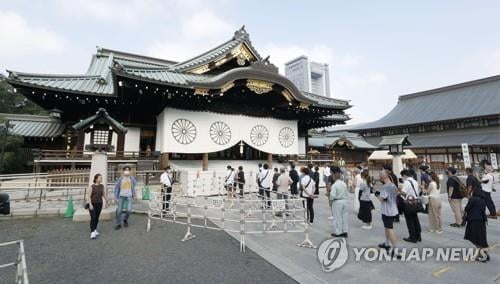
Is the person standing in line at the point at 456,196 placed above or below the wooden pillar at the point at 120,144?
below

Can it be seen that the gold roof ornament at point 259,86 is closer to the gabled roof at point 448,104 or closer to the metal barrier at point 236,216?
the metal barrier at point 236,216

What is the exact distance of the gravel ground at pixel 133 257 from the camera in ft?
12.2

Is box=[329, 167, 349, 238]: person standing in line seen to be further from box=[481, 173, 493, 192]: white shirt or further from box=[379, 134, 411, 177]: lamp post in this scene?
box=[379, 134, 411, 177]: lamp post

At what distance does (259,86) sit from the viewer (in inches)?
506

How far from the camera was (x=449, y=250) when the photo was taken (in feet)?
15.4

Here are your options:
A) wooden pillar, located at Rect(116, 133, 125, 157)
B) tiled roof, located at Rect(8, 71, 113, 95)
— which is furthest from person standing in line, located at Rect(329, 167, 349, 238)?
tiled roof, located at Rect(8, 71, 113, 95)

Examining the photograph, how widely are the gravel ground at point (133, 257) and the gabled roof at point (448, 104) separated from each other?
3189 centimetres

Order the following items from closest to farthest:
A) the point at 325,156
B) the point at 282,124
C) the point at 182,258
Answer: the point at 182,258 → the point at 282,124 → the point at 325,156

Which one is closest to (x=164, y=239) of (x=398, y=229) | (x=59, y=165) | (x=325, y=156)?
(x=398, y=229)

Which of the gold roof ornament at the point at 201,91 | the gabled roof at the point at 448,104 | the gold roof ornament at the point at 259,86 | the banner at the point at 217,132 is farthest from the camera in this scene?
the gabled roof at the point at 448,104

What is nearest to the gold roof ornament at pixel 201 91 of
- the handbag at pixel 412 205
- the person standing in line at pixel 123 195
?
the person standing in line at pixel 123 195

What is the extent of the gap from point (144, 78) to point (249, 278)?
9.26 meters

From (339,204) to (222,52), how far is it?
12.0 meters

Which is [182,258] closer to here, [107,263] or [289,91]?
[107,263]
